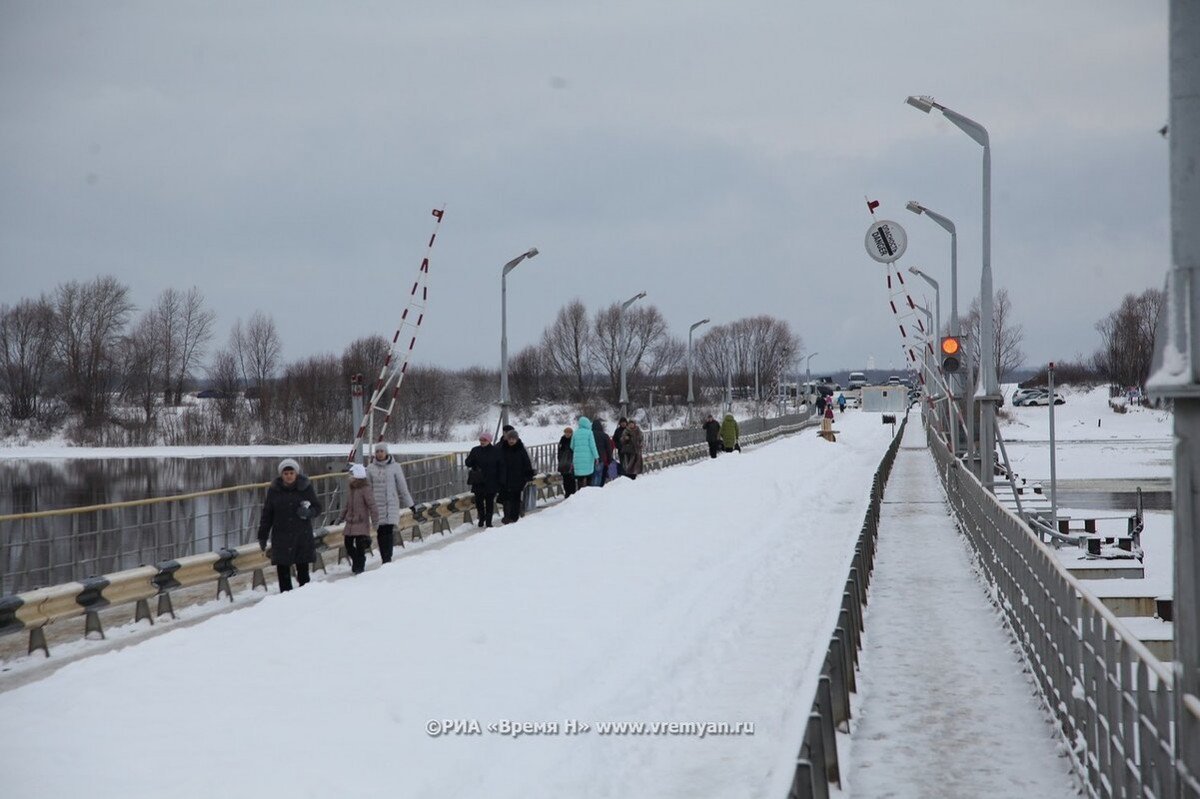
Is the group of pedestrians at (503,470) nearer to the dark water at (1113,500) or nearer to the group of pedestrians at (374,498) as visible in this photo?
the group of pedestrians at (374,498)

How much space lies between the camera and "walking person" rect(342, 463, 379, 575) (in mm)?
16469

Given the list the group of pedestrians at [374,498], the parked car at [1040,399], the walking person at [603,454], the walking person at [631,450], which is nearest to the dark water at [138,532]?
the group of pedestrians at [374,498]

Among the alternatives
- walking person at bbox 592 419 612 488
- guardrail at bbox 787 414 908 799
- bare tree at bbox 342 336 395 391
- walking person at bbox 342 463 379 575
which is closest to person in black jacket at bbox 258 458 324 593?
walking person at bbox 342 463 379 575

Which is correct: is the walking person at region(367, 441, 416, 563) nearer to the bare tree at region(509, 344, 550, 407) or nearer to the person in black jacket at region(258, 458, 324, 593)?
the person in black jacket at region(258, 458, 324, 593)

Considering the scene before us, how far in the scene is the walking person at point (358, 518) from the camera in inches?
648

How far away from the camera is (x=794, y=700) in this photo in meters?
9.17

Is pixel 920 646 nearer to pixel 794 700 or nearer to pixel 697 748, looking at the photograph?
pixel 794 700

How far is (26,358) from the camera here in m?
97.4

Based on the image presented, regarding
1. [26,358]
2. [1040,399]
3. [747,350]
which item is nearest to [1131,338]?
[1040,399]

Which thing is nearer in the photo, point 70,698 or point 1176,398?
point 1176,398

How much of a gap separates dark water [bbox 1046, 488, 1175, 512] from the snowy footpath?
→ 24126 millimetres

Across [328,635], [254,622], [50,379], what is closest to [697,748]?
→ [328,635]

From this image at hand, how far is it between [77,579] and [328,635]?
5835 mm

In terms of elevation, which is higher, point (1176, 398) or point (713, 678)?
point (1176, 398)
